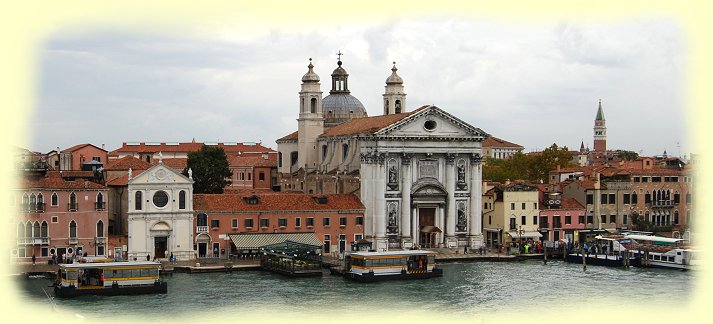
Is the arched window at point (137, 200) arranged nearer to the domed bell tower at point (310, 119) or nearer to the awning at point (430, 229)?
the awning at point (430, 229)

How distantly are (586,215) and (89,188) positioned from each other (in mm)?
21934

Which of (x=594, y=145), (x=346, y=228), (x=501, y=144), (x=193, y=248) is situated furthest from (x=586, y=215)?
(x=594, y=145)

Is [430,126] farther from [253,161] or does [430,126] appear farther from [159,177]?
[253,161]

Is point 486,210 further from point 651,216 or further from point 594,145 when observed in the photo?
point 594,145

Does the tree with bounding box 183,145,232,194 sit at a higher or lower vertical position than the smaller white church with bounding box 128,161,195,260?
higher

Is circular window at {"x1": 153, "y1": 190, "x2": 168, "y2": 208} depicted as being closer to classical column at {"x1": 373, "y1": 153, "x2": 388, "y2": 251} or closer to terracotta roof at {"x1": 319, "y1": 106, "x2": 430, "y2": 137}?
classical column at {"x1": 373, "y1": 153, "x2": 388, "y2": 251}

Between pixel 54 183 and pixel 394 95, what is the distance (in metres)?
22.5

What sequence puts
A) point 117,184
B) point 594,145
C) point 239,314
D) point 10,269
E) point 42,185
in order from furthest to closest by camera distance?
point 594,145
point 117,184
point 42,185
point 10,269
point 239,314

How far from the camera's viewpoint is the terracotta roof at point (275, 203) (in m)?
46.6

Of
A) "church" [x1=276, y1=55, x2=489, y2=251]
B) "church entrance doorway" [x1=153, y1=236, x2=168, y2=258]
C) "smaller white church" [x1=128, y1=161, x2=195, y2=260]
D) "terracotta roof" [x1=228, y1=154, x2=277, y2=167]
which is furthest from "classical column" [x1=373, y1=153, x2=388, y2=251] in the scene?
"terracotta roof" [x1=228, y1=154, x2=277, y2=167]

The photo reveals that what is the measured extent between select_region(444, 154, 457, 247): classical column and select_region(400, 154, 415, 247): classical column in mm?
1736

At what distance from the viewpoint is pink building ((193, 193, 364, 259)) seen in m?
46.1

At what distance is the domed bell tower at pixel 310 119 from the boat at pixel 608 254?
46.9 feet

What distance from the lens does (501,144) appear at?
106 metres
